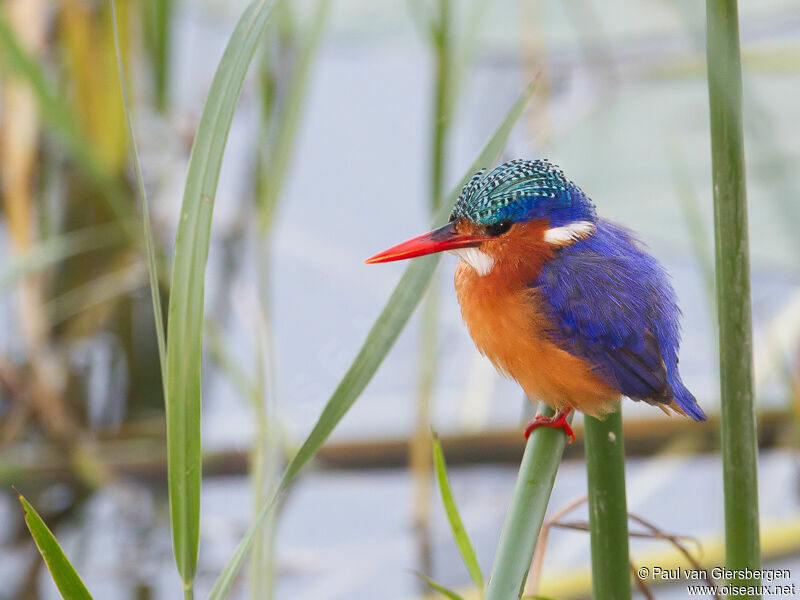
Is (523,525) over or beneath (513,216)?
beneath

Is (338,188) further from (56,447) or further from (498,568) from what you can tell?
(498,568)

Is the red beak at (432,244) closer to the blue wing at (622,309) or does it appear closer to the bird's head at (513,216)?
the bird's head at (513,216)

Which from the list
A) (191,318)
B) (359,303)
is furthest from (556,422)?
(359,303)

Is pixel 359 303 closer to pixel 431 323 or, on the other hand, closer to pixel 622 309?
pixel 431 323

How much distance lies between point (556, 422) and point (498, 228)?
0.17m

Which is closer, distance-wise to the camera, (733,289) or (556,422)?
(733,289)

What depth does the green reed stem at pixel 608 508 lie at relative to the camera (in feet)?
2.43

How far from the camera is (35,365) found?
247cm

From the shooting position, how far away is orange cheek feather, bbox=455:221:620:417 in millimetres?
817

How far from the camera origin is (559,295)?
0.87 metres

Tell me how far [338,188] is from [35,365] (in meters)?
1.26

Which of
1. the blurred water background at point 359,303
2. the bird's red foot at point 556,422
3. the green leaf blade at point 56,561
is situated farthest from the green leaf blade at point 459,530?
the blurred water background at point 359,303

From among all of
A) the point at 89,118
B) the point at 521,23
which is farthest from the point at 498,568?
the point at 521,23

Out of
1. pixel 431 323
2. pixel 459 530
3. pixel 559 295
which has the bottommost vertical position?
pixel 459 530
